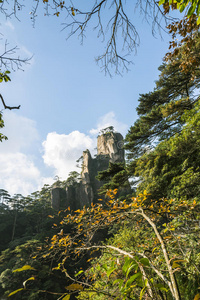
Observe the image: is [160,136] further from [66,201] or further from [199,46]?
[66,201]

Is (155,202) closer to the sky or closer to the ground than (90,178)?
closer to the ground

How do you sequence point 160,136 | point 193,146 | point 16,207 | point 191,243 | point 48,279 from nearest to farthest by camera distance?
point 191,243
point 193,146
point 160,136
point 48,279
point 16,207

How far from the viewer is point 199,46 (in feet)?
21.0

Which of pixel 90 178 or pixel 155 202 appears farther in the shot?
pixel 90 178

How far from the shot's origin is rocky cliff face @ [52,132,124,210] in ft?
108

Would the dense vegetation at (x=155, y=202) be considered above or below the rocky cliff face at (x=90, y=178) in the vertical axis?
below

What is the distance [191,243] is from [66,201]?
33934mm

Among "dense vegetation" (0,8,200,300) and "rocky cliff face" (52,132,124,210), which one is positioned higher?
"rocky cliff face" (52,132,124,210)

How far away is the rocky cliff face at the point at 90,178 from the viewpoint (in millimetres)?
32875

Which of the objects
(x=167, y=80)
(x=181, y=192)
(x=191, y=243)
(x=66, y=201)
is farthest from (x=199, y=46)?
(x=66, y=201)

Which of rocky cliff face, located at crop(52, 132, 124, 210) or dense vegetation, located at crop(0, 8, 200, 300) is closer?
dense vegetation, located at crop(0, 8, 200, 300)

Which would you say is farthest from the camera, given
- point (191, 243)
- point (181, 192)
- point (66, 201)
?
point (66, 201)

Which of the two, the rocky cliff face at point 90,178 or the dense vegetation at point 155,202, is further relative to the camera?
the rocky cliff face at point 90,178

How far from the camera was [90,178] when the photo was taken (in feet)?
117
